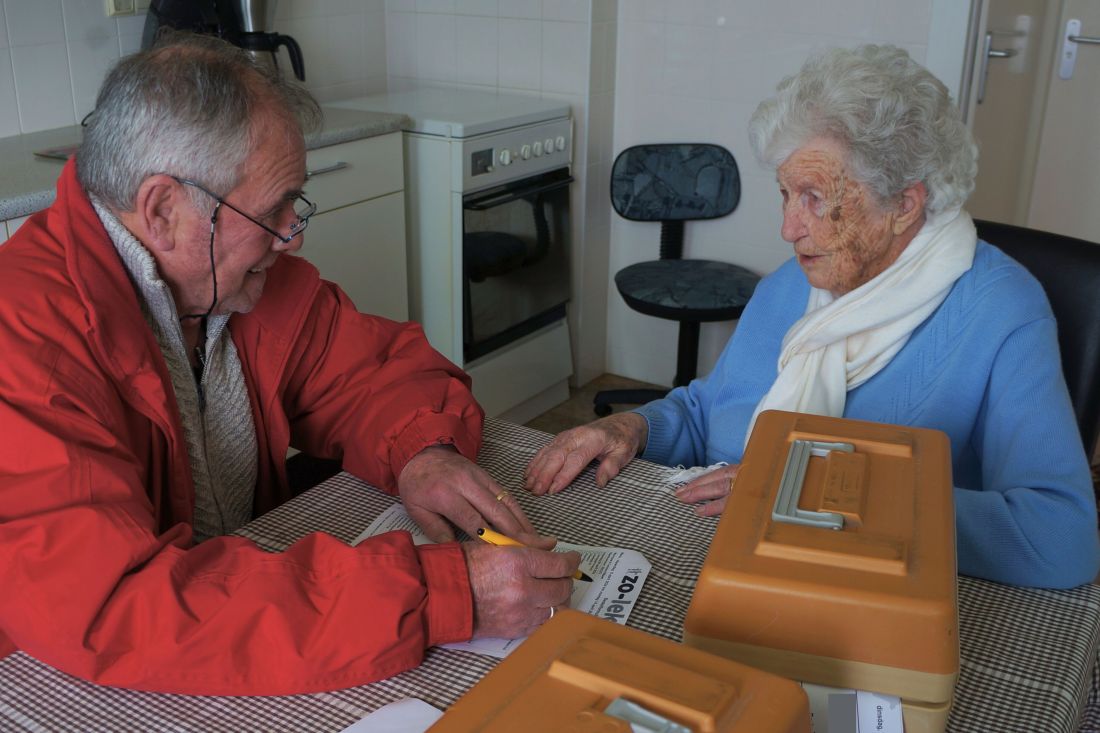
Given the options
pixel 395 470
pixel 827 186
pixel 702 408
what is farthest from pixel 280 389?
pixel 827 186

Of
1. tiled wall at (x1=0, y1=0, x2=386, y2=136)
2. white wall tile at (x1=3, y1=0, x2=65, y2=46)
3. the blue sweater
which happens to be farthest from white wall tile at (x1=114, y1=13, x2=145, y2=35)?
the blue sweater

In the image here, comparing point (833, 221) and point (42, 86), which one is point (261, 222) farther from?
point (42, 86)

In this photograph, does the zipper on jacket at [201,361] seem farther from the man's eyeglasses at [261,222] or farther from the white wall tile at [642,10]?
the white wall tile at [642,10]

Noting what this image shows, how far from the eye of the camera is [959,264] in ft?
4.86

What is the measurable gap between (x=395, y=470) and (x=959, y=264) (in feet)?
2.67

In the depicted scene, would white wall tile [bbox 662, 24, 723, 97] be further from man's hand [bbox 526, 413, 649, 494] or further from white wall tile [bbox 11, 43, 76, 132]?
man's hand [bbox 526, 413, 649, 494]

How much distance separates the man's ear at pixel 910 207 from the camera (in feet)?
4.93

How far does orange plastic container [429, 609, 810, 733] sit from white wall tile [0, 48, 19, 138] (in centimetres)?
245

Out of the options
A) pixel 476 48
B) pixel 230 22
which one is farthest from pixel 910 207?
pixel 476 48

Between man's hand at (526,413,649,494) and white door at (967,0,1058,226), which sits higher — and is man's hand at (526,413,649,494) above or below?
below

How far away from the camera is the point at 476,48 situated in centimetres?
364

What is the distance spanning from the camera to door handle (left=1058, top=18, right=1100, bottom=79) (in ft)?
12.7

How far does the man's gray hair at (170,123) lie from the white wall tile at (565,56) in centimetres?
232

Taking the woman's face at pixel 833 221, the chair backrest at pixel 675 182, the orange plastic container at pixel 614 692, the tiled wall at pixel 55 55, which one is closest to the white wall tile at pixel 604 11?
the chair backrest at pixel 675 182
